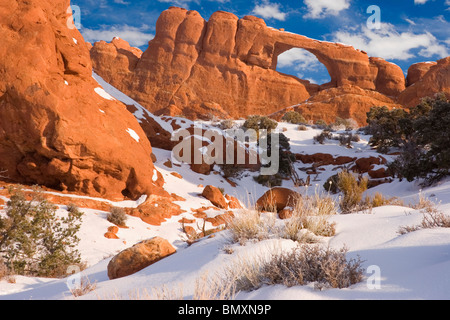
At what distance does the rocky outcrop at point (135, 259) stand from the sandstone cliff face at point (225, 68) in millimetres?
41331

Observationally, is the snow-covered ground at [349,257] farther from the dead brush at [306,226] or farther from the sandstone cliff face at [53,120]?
the sandstone cliff face at [53,120]

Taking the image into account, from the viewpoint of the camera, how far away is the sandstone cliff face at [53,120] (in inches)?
386

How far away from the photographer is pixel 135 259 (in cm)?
Result: 426

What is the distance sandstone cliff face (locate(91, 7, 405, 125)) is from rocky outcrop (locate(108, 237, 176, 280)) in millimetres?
41331

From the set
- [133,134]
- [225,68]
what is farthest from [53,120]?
[225,68]

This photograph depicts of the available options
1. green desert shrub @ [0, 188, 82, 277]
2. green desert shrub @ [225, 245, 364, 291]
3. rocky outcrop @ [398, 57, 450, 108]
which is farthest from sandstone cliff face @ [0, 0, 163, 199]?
rocky outcrop @ [398, 57, 450, 108]

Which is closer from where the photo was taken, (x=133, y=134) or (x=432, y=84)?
(x=133, y=134)

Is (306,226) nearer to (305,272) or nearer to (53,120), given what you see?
(305,272)

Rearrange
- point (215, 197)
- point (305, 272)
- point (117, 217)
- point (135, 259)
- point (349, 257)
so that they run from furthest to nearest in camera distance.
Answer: point (215, 197) < point (117, 217) < point (135, 259) < point (349, 257) < point (305, 272)

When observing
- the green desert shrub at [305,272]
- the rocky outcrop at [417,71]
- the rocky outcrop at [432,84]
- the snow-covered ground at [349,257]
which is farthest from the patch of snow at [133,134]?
the rocky outcrop at [417,71]

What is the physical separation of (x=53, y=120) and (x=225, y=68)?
3978cm

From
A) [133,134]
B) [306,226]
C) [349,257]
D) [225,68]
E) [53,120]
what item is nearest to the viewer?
[349,257]

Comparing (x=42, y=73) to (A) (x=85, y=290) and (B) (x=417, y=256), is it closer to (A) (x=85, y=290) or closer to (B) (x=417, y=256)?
(A) (x=85, y=290)

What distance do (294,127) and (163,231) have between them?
75.4ft
